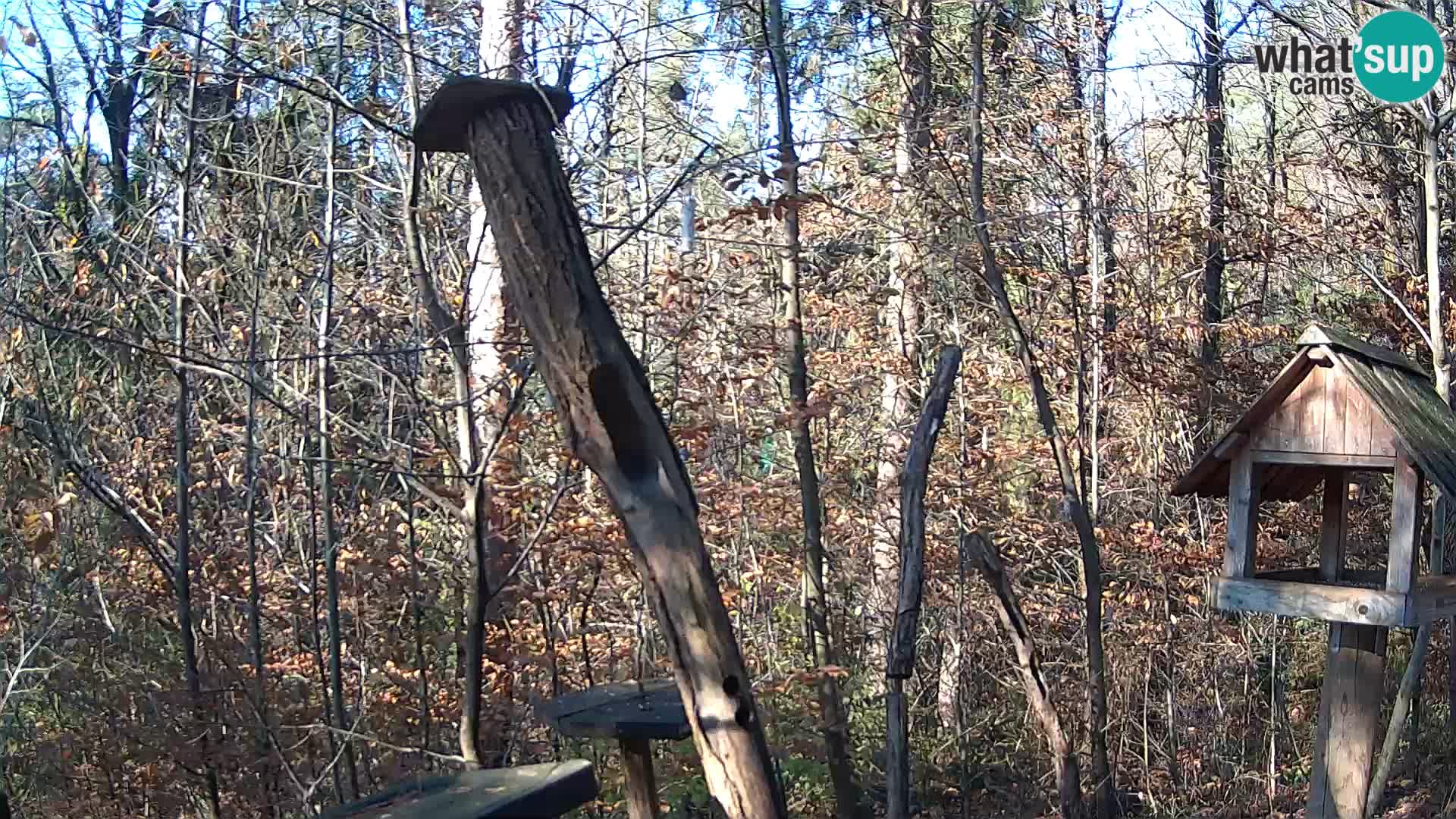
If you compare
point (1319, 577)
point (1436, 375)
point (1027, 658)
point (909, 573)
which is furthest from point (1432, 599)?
point (1436, 375)

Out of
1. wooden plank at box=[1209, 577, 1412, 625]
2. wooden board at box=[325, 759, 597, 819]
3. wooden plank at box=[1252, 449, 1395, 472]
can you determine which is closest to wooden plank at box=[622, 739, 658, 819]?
wooden board at box=[325, 759, 597, 819]

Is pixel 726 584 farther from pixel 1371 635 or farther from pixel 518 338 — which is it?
pixel 1371 635

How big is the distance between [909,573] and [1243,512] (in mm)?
1491

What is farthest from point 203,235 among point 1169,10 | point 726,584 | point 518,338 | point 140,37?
point 1169,10

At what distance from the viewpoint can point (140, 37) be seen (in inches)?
207

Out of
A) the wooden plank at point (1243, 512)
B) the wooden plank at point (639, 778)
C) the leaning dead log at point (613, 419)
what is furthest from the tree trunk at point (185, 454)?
the wooden plank at point (1243, 512)

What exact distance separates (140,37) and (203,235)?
4.08 feet

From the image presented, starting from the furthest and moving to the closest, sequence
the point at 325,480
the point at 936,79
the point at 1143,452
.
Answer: the point at 936,79 → the point at 1143,452 → the point at 325,480

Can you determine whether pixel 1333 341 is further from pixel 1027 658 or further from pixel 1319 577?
pixel 1027 658

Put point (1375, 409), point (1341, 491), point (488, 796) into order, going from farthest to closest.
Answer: point (1341, 491) → point (1375, 409) → point (488, 796)

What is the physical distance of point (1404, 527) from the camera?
476 centimetres

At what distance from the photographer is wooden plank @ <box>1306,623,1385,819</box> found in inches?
206

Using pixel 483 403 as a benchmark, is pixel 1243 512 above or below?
below

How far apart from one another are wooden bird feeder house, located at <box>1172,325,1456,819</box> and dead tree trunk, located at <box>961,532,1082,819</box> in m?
0.81
